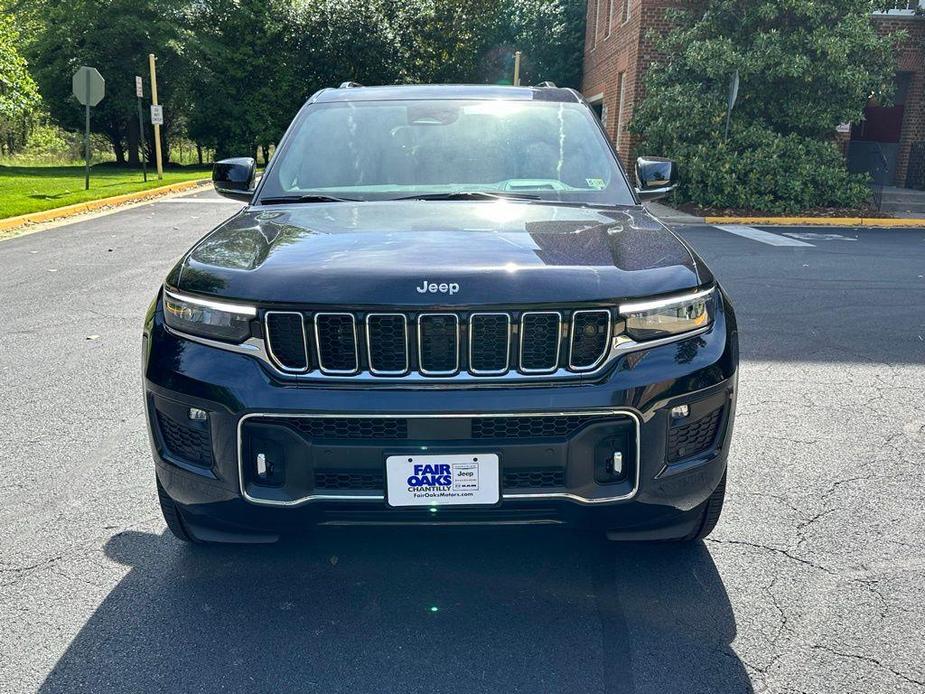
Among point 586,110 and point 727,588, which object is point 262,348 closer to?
point 727,588

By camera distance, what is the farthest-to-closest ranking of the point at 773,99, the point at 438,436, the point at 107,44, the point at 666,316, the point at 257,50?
1. the point at 257,50
2. the point at 107,44
3. the point at 773,99
4. the point at 666,316
5. the point at 438,436

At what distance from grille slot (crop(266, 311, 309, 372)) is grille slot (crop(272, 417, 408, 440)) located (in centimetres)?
16

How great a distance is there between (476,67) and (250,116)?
10231mm

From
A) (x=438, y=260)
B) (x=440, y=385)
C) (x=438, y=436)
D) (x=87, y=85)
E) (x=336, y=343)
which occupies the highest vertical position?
(x=87, y=85)

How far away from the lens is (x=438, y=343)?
2.45 meters

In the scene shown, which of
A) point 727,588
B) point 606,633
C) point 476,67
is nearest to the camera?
point 606,633

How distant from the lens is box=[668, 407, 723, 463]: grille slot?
2.52 metres

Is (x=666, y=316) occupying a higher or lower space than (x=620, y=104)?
lower

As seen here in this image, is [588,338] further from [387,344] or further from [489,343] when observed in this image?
[387,344]

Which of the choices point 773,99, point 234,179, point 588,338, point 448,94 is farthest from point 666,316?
point 773,99

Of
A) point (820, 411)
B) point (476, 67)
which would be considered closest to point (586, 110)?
point (820, 411)

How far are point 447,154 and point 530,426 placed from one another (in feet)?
5.87

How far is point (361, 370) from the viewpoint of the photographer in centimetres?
244

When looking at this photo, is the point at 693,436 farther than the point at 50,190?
No
